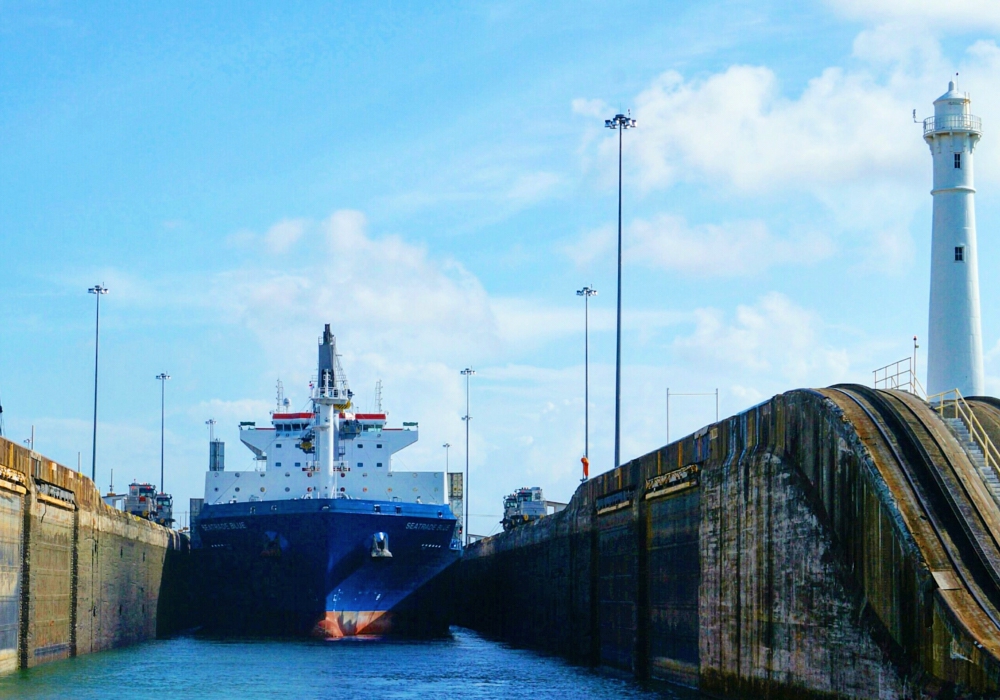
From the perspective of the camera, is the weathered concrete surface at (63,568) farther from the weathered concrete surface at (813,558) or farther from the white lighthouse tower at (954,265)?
the white lighthouse tower at (954,265)

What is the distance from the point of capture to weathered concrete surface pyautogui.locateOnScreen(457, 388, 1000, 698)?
17.8m

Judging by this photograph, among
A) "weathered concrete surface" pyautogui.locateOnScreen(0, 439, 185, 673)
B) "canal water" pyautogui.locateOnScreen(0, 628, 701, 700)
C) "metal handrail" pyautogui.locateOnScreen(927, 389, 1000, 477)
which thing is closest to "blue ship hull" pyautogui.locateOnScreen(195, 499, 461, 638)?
"canal water" pyautogui.locateOnScreen(0, 628, 701, 700)

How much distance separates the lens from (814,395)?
22.4 m

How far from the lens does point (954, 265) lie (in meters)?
39.1

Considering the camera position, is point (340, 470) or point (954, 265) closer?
point (954, 265)

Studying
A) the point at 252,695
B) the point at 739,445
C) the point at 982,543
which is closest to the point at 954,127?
the point at 739,445

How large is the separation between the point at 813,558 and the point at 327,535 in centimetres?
2772

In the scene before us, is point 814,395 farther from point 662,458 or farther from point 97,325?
point 97,325

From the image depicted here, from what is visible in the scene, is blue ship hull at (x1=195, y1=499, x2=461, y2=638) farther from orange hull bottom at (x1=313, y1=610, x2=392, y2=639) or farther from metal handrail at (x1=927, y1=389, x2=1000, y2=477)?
metal handrail at (x1=927, y1=389, x2=1000, y2=477)

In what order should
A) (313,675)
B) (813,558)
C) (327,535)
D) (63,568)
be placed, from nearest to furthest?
(813,558) → (313,675) → (63,568) → (327,535)

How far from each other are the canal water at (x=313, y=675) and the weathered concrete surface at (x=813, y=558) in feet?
7.24

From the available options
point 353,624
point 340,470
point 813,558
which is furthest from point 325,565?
point 813,558

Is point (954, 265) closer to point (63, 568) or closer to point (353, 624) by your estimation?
point (353, 624)

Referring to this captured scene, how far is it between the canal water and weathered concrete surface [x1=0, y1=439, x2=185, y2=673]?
859 mm
